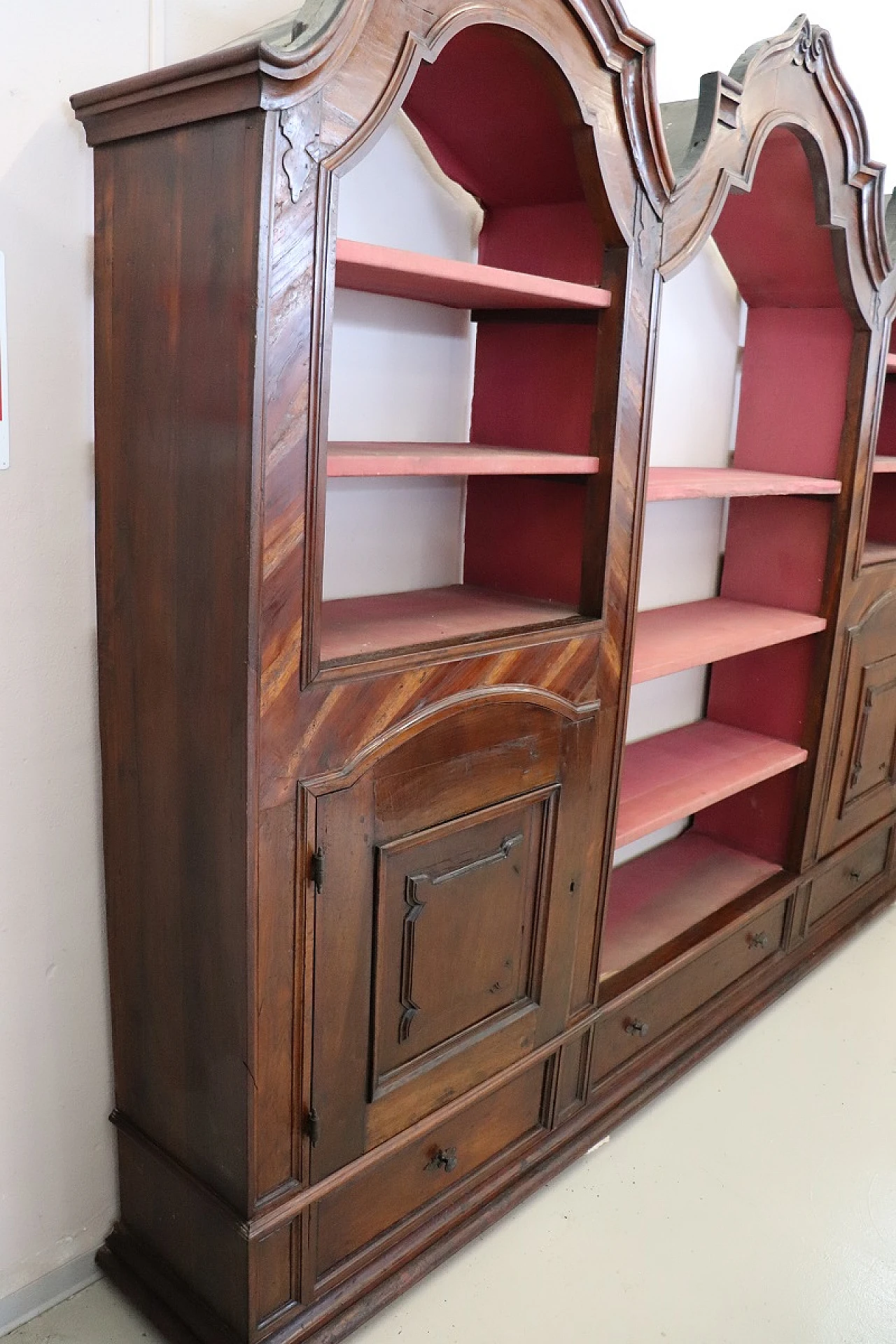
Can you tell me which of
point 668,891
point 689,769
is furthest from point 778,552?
point 668,891

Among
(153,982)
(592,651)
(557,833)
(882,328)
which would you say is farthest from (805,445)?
(153,982)

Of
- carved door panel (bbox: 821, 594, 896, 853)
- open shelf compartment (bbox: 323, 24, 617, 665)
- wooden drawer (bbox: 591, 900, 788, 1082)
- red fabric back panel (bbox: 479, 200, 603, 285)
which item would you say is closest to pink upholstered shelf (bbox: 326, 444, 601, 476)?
open shelf compartment (bbox: 323, 24, 617, 665)

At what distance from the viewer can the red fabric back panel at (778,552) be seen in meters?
2.82

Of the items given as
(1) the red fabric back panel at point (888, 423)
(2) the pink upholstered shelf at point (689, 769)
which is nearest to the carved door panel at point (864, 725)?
(2) the pink upholstered shelf at point (689, 769)

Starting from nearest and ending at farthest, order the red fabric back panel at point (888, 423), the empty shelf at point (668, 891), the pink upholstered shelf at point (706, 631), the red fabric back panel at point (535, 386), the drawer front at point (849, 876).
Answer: the red fabric back panel at point (535, 386)
the pink upholstered shelf at point (706, 631)
the empty shelf at point (668, 891)
the drawer front at point (849, 876)
the red fabric back panel at point (888, 423)

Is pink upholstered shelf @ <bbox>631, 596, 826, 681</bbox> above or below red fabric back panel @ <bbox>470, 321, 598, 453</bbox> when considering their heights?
below

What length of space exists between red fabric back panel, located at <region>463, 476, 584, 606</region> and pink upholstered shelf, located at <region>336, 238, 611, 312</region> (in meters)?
0.34

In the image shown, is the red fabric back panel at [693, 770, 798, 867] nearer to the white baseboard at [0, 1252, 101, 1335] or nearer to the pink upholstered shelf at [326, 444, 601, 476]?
the pink upholstered shelf at [326, 444, 601, 476]

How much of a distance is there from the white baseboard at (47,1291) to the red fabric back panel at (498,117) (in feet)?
6.69

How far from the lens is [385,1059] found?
1.78 metres

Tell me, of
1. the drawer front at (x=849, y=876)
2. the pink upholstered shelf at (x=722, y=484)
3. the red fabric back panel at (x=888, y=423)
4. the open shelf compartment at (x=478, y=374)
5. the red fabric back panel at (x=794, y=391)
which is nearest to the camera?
the open shelf compartment at (x=478, y=374)

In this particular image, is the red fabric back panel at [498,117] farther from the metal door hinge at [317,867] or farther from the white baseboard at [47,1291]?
the white baseboard at [47,1291]

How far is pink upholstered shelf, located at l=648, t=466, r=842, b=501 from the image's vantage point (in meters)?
2.14

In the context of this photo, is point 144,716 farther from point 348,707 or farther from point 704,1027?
point 704,1027
